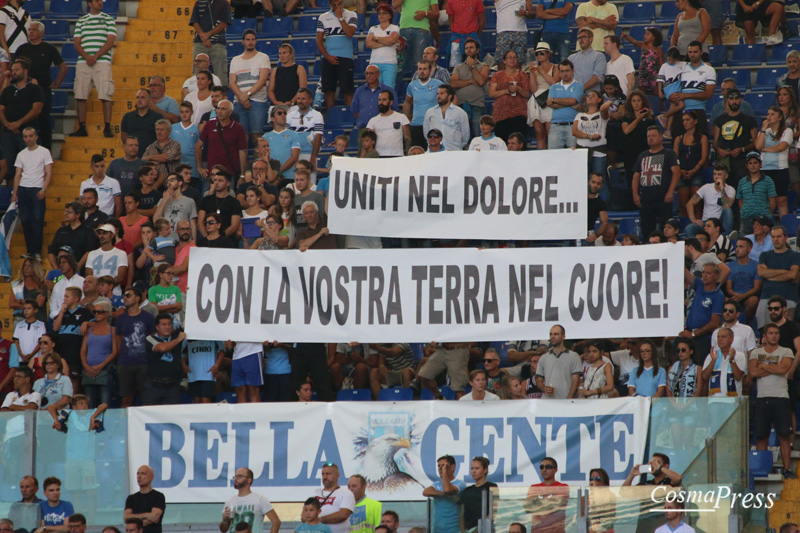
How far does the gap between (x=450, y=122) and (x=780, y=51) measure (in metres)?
5.69

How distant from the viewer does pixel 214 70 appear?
70.7ft

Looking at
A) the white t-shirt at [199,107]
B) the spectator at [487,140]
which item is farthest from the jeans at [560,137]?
the white t-shirt at [199,107]

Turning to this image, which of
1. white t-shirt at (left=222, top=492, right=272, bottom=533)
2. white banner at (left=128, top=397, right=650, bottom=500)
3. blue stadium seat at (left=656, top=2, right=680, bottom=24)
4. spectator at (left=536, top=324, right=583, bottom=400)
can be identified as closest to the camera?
white t-shirt at (left=222, top=492, right=272, bottom=533)

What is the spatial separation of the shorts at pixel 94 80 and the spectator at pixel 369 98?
390cm

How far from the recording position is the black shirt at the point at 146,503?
14094 mm

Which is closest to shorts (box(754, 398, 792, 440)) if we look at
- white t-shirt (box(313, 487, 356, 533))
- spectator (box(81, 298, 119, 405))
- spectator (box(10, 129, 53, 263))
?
white t-shirt (box(313, 487, 356, 533))

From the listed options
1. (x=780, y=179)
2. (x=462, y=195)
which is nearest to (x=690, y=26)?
(x=780, y=179)

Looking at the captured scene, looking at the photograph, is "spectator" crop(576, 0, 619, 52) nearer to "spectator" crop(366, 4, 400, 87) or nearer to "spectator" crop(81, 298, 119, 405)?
"spectator" crop(366, 4, 400, 87)

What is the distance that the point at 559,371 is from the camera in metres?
15.8

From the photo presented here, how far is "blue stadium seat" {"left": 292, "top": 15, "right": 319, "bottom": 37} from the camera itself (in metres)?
22.8

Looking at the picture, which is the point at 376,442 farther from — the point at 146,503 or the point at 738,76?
the point at 738,76

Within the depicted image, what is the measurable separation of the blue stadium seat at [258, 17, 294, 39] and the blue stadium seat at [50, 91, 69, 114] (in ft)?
10.8

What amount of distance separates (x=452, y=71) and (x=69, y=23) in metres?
6.56

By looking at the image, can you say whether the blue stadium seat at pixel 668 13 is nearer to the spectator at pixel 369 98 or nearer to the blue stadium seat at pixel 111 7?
the spectator at pixel 369 98
